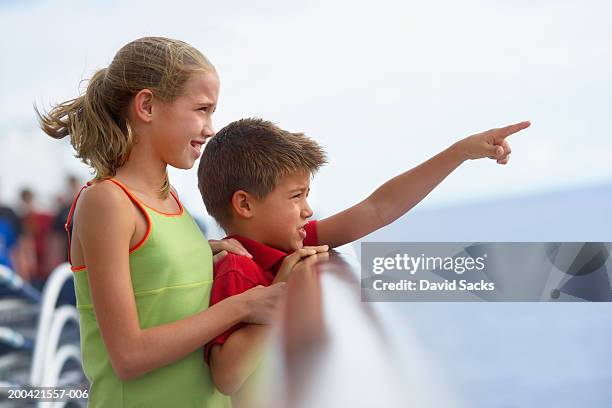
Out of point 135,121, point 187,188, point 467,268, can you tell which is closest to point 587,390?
point 135,121

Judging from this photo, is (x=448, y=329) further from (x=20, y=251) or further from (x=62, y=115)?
(x=20, y=251)

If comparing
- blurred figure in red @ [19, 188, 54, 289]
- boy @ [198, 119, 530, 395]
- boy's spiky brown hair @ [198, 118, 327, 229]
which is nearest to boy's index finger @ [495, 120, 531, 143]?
boy @ [198, 119, 530, 395]

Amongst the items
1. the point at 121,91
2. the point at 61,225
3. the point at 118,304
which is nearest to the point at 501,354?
the point at 118,304

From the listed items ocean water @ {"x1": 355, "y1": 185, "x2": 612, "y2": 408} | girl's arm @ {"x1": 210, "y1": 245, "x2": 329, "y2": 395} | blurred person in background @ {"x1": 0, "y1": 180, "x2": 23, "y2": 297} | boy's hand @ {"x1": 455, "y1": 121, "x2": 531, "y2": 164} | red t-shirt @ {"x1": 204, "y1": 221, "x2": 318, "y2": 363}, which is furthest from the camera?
blurred person in background @ {"x1": 0, "y1": 180, "x2": 23, "y2": 297}

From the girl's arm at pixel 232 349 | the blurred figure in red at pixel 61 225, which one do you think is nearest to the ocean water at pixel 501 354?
the girl's arm at pixel 232 349

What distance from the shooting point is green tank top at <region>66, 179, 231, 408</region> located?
706 millimetres

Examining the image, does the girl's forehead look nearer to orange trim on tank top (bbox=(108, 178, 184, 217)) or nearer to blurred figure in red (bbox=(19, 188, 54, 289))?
orange trim on tank top (bbox=(108, 178, 184, 217))

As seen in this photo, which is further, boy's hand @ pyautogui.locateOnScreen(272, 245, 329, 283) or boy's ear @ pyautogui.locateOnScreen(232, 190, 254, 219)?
boy's ear @ pyautogui.locateOnScreen(232, 190, 254, 219)

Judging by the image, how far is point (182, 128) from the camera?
29.2 inches

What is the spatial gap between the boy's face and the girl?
3cm

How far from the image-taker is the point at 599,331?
5.82 m

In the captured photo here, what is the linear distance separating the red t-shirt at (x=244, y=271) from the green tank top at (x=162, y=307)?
17 millimetres

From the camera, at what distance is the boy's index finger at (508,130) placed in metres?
0.79

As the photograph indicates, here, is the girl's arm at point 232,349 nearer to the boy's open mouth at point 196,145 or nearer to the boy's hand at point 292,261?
the boy's hand at point 292,261
